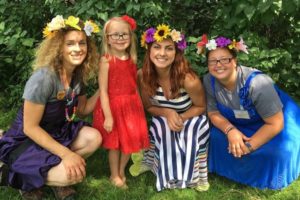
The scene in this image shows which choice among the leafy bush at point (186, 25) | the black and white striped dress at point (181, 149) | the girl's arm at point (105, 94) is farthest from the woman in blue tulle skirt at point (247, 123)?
the girl's arm at point (105, 94)

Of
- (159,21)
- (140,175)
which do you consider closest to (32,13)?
(159,21)

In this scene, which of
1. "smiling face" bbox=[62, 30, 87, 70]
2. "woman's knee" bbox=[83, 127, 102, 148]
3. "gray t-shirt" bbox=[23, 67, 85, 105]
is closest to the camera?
"gray t-shirt" bbox=[23, 67, 85, 105]

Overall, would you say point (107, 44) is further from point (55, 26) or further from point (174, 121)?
point (174, 121)

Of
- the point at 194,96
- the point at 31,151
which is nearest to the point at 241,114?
the point at 194,96

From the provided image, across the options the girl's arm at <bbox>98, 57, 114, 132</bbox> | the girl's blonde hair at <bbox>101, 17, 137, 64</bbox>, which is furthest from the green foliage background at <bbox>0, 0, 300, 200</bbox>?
the girl's arm at <bbox>98, 57, 114, 132</bbox>

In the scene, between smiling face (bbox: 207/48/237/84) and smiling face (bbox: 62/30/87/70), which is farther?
smiling face (bbox: 207/48/237/84)

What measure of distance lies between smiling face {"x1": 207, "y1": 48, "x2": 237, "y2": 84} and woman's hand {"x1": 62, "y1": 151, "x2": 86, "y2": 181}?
3.81 ft

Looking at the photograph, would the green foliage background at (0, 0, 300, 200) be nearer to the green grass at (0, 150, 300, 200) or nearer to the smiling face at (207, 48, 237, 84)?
the green grass at (0, 150, 300, 200)

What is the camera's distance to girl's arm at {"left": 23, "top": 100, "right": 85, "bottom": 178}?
3043 mm

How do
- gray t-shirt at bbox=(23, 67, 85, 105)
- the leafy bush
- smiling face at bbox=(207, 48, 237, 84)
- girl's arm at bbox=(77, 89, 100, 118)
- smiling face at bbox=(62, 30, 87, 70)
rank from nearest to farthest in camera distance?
gray t-shirt at bbox=(23, 67, 85, 105) < smiling face at bbox=(62, 30, 87, 70) < smiling face at bbox=(207, 48, 237, 84) < girl's arm at bbox=(77, 89, 100, 118) < the leafy bush

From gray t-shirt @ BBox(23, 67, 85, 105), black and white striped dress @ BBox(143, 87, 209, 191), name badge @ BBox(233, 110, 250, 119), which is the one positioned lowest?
black and white striped dress @ BBox(143, 87, 209, 191)

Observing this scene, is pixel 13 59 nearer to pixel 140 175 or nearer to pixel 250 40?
pixel 140 175

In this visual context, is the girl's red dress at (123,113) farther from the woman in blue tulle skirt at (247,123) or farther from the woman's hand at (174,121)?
the woman in blue tulle skirt at (247,123)

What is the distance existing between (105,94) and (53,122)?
1.41ft
